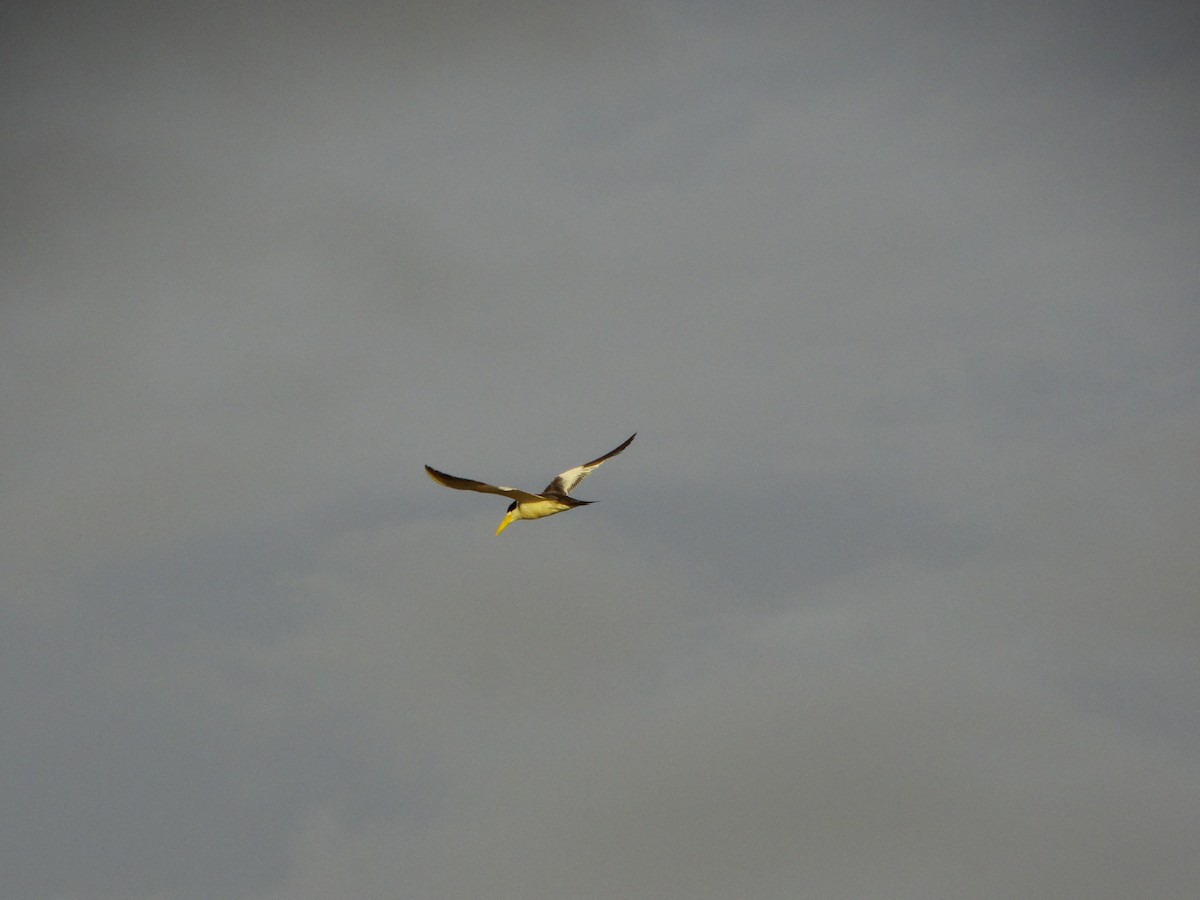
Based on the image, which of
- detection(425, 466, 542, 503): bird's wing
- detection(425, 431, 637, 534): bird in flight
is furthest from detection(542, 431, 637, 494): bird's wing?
detection(425, 466, 542, 503): bird's wing

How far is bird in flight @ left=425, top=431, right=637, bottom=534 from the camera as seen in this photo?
5050 cm

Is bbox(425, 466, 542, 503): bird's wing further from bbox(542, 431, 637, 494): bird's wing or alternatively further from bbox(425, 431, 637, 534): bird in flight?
bbox(542, 431, 637, 494): bird's wing

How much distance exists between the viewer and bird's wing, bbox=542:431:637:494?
61625mm

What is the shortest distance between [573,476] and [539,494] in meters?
3.99

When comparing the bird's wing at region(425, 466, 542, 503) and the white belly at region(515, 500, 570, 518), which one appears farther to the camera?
the white belly at region(515, 500, 570, 518)

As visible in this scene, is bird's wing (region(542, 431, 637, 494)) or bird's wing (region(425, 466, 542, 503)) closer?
bird's wing (region(425, 466, 542, 503))

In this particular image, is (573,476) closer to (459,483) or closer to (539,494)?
(539,494)

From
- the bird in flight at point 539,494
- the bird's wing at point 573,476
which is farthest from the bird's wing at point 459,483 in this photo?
the bird's wing at point 573,476

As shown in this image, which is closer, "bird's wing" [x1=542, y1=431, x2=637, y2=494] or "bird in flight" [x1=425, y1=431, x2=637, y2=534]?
"bird in flight" [x1=425, y1=431, x2=637, y2=534]

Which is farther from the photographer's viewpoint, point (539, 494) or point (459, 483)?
point (539, 494)

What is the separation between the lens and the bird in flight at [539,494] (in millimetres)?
50500

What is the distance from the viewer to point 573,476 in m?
62.9

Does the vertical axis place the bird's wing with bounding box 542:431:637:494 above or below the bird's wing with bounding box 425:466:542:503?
above

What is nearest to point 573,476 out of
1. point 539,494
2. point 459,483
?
point 539,494
